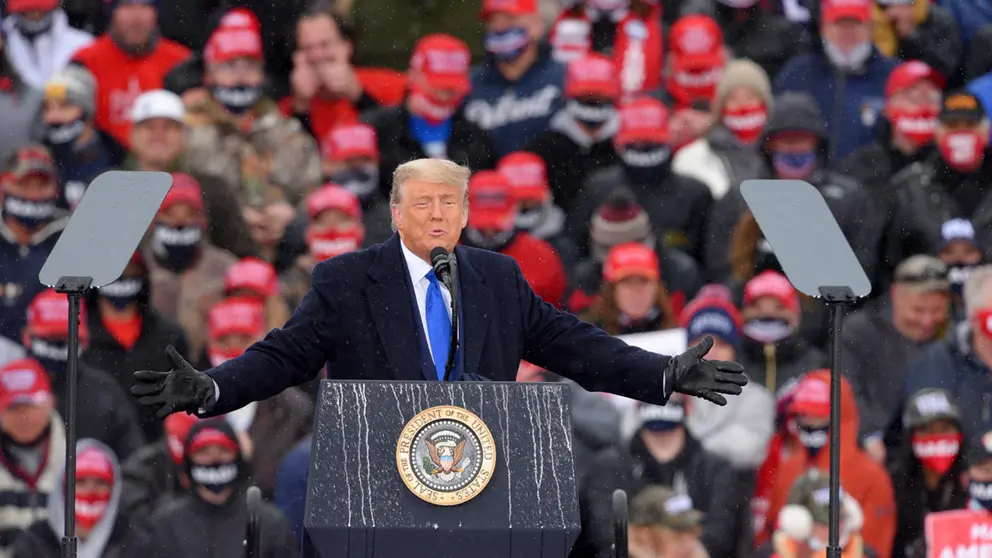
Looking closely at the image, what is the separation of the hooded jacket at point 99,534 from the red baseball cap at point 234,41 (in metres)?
1.89

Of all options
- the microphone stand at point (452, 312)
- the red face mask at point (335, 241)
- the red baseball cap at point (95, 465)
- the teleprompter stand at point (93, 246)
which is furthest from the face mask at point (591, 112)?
the microphone stand at point (452, 312)

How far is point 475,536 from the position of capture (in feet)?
13.0

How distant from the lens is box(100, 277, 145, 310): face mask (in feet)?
26.5

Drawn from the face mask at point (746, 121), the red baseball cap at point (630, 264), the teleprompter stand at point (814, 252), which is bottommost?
the teleprompter stand at point (814, 252)

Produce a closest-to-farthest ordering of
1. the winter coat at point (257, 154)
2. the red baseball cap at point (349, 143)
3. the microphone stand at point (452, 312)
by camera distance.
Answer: the microphone stand at point (452, 312) < the winter coat at point (257, 154) < the red baseball cap at point (349, 143)

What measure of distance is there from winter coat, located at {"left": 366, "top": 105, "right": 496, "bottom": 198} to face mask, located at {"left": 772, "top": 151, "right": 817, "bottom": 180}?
49.2 inches

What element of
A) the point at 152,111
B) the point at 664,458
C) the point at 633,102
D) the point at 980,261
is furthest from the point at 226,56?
the point at 980,261

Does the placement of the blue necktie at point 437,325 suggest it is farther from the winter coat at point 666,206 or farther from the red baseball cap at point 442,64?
the red baseball cap at point 442,64

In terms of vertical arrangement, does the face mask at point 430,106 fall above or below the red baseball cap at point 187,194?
above

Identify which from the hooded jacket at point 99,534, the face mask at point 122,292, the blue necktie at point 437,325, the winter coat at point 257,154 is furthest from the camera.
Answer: the winter coat at point 257,154

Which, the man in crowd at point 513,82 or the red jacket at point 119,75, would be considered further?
the man in crowd at point 513,82

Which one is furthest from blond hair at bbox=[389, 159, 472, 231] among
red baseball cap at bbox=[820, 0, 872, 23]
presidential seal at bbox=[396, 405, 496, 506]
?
red baseball cap at bbox=[820, 0, 872, 23]

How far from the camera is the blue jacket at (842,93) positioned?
8812mm

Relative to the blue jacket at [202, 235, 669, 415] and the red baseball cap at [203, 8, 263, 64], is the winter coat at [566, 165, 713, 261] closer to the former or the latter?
the red baseball cap at [203, 8, 263, 64]
